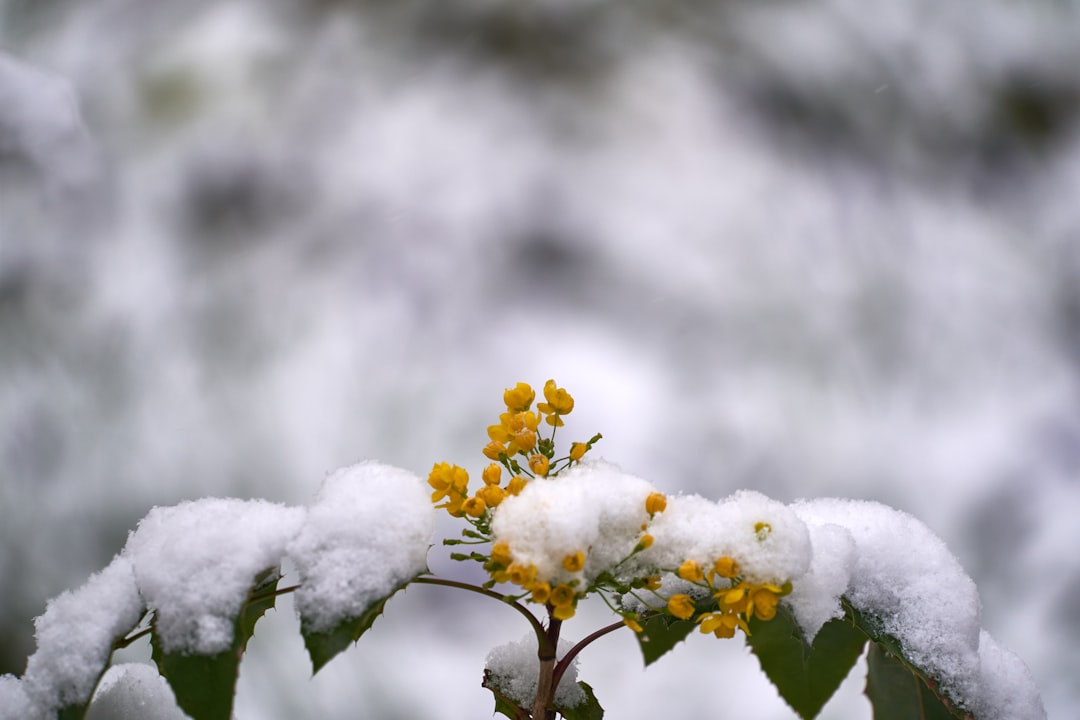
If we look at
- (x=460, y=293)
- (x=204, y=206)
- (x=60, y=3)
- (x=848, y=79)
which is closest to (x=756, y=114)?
(x=848, y=79)

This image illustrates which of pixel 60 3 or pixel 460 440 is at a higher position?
pixel 60 3

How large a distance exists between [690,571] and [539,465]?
5.0 inches

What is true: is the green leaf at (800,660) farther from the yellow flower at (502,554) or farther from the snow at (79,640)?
the snow at (79,640)

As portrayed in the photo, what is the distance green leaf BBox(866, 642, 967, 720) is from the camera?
525 mm

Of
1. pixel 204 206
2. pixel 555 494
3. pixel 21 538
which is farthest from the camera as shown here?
pixel 204 206

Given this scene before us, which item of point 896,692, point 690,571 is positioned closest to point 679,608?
point 690,571

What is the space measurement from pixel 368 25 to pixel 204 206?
348 mm

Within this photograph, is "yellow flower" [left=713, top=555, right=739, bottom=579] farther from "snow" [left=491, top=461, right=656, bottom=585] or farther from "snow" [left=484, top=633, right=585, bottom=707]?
"snow" [left=484, top=633, right=585, bottom=707]

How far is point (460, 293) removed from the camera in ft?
3.65

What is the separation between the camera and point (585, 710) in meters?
0.55

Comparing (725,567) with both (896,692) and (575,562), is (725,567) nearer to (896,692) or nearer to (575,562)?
(575,562)

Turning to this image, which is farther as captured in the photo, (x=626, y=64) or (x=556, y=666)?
(x=626, y=64)

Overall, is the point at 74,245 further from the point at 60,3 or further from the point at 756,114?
the point at 756,114

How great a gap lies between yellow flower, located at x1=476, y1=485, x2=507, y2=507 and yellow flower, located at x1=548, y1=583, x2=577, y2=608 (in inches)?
2.7
